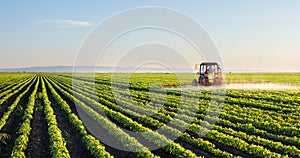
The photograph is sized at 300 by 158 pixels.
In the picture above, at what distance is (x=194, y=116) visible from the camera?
14.6 metres

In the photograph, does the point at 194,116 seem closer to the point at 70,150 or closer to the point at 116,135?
the point at 116,135

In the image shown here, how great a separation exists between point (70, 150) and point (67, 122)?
4.10 m

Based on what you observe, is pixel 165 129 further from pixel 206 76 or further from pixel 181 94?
pixel 206 76

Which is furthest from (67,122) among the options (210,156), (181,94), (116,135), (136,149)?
(181,94)

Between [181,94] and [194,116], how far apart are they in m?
9.57

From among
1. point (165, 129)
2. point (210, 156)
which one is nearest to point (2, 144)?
point (165, 129)

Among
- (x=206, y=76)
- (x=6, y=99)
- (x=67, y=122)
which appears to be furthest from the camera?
(x=206, y=76)

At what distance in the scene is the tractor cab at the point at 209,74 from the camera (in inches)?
1031

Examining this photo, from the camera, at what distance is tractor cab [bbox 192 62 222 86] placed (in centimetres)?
2619

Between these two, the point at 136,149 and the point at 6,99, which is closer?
the point at 136,149

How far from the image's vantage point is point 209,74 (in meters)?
26.7

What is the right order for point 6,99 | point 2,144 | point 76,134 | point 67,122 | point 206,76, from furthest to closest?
point 206,76, point 6,99, point 67,122, point 76,134, point 2,144

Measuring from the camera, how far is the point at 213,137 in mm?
10641

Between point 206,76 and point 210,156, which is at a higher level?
point 206,76
